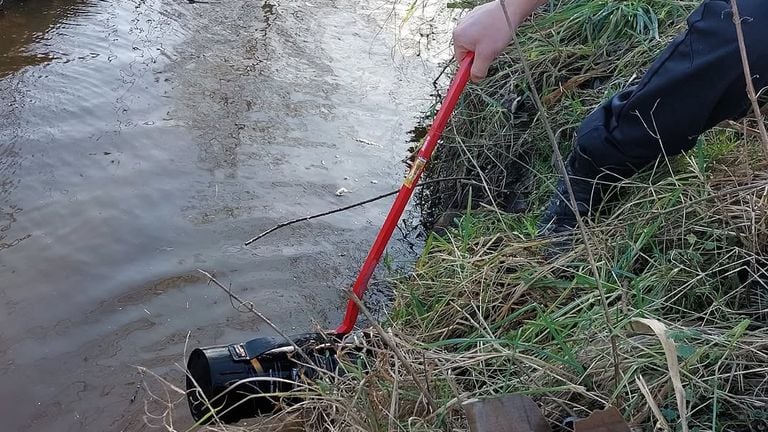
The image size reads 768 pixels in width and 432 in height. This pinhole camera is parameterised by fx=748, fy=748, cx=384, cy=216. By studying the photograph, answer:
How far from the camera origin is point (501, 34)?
1.85 meters

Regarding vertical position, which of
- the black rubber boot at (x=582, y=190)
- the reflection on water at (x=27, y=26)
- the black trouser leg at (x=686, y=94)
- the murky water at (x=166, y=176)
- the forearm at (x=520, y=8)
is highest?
the forearm at (x=520, y=8)

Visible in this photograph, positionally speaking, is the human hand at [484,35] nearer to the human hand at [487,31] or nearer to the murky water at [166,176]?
the human hand at [487,31]

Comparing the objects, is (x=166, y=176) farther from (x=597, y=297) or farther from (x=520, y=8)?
(x=597, y=297)

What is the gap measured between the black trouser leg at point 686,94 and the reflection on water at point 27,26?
345 centimetres

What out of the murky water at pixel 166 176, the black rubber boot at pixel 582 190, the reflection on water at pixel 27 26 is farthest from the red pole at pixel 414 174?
the reflection on water at pixel 27 26

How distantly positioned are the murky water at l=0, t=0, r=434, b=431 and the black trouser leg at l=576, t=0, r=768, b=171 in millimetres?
1247

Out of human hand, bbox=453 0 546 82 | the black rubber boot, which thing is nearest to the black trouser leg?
the black rubber boot

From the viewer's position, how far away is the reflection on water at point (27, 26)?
4.26m

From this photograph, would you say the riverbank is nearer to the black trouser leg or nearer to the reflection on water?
the black trouser leg

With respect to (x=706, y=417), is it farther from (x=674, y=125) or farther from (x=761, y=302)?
(x=674, y=125)

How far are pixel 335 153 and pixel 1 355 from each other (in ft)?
5.97

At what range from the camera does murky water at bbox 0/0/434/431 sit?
2.49 metres

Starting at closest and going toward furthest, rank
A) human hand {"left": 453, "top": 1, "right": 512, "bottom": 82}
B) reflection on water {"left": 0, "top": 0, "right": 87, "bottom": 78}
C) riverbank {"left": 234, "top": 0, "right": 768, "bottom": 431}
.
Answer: riverbank {"left": 234, "top": 0, "right": 768, "bottom": 431} → human hand {"left": 453, "top": 1, "right": 512, "bottom": 82} → reflection on water {"left": 0, "top": 0, "right": 87, "bottom": 78}

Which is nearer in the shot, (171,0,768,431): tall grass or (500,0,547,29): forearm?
(171,0,768,431): tall grass
